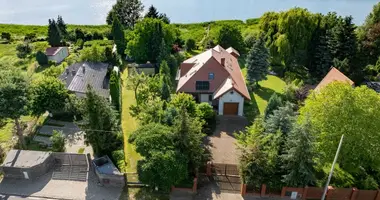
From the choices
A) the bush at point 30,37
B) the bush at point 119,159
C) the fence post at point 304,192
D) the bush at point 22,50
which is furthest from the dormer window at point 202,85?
the bush at point 30,37

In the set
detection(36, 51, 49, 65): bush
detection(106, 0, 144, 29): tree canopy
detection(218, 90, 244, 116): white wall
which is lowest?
detection(218, 90, 244, 116): white wall

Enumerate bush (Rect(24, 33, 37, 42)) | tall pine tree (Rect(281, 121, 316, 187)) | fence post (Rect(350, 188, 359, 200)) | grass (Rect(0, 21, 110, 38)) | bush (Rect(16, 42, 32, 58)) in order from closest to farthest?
tall pine tree (Rect(281, 121, 316, 187)) → fence post (Rect(350, 188, 359, 200)) → bush (Rect(16, 42, 32, 58)) → bush (Rect(24, 33, 37, 42)) → grass (Rect(0, 21, 110, 38))

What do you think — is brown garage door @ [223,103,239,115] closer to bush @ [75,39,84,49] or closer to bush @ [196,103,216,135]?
bush @ [196,103,216,135]

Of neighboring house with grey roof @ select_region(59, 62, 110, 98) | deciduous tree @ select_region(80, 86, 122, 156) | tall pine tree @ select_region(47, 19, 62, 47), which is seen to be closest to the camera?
deciduous tree @ select_region(80, 86, 122, 156)

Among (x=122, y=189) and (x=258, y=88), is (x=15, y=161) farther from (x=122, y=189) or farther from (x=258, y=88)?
(x=258, y=88)

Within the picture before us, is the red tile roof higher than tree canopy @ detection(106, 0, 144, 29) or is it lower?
lower

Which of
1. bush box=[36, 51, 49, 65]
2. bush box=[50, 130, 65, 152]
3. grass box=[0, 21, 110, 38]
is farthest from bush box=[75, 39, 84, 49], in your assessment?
bush box=[50, 130, 65, 152]

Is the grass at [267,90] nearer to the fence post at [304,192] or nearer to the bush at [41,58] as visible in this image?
the fence post at [304,192]

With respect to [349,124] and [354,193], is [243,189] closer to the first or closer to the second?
[354,193]
